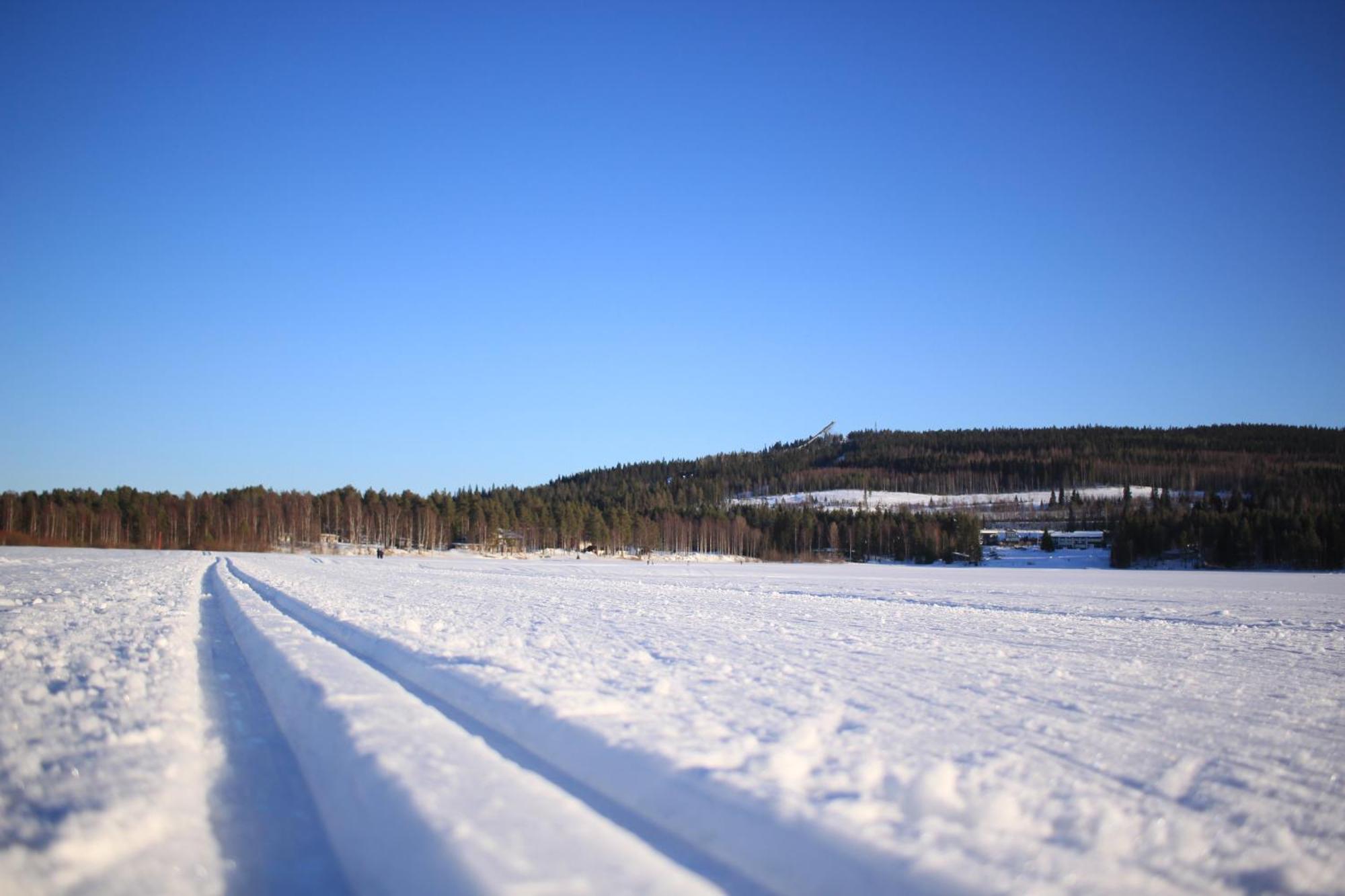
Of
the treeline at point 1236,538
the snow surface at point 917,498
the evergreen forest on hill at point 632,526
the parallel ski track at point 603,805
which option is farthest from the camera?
the snow surface at point 917,498

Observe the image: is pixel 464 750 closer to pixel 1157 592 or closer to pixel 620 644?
pixel 620 644

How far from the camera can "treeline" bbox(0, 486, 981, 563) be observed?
8288 centimetres

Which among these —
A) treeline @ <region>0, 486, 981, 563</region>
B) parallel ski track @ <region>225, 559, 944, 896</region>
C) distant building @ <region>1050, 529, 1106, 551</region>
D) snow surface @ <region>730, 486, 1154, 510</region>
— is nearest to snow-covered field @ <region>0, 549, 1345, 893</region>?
parallel ski track @ <region>225, 559, 944, 896</region>

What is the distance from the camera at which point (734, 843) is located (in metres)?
3.29

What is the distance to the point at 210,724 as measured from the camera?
201 inches

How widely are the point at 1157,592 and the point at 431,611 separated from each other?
79.2 ft

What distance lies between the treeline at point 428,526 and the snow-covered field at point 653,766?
85463 mm

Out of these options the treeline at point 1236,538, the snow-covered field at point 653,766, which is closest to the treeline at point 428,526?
the treeline at point 1236,538

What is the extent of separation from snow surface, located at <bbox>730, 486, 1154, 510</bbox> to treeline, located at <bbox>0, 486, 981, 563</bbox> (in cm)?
5297

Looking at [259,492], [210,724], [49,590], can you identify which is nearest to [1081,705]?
[210,724]

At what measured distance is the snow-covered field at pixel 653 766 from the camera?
3070 mm

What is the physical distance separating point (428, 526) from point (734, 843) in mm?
95790

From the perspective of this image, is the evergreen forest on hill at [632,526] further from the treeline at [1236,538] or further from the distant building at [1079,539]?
the distant building at [1079,539]

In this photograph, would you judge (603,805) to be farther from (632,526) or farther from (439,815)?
(632,526)
